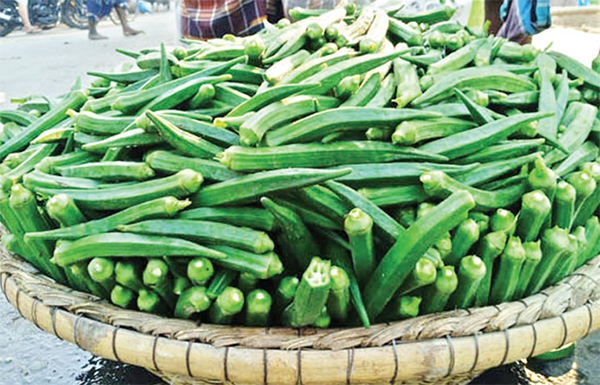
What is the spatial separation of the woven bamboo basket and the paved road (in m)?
0.60

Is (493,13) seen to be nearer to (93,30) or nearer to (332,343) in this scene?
(332,343)

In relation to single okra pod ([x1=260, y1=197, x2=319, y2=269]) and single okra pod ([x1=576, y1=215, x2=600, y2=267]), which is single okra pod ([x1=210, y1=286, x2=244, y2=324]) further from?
single okra pod ([x1=576, y1=215, x2=600, y2=267])

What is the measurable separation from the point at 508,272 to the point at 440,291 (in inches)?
9.3

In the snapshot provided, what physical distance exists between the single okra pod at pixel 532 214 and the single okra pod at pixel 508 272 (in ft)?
0.25

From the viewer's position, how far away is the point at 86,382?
7.56ft

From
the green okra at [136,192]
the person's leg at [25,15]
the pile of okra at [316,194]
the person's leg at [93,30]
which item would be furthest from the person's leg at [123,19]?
the green okra at [136,192]

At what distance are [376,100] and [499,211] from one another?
57 cm

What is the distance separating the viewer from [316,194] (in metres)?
1.68

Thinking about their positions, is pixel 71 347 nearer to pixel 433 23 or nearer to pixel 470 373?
pixel 470 373

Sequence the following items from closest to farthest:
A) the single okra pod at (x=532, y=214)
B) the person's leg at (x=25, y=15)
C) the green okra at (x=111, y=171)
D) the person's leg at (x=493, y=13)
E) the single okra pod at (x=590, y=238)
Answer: the single okra pod at (x=532, y=214) → the green okra at (x=111, y=171) → the single okra pod at (x=590, y=238) → the person's leg at (x=493, y=13) → the person's leg at (x=25, y=15)

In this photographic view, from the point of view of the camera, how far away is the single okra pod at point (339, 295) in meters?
1.50

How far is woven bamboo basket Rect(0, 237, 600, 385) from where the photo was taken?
1.55 meters

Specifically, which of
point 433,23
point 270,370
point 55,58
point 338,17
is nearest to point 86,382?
point 270,370

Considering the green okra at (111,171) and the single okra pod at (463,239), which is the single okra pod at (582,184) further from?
the green okra at (111,171)
